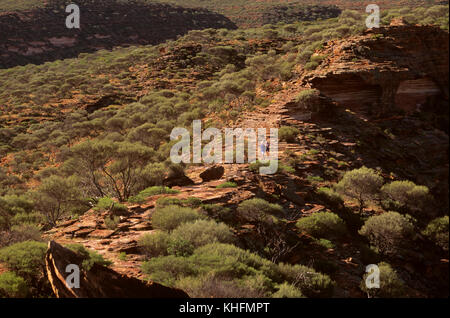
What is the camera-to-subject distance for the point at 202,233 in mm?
8297

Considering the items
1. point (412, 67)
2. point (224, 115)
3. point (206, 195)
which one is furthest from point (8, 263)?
point (412, 67)

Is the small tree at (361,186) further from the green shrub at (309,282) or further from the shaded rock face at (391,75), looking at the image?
the shaded rock face at (391,75)

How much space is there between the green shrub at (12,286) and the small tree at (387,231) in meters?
10.4

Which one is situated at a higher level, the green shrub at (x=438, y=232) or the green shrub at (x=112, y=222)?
the green shrub at (x=112, y=222)

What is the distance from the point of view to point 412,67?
21.4 m

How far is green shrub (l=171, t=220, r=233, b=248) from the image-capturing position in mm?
8116

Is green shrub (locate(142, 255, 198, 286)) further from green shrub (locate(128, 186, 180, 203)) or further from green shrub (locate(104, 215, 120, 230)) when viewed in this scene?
green shrub (locate(128, 186, 180, 203))

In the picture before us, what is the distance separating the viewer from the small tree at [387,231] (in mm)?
10617

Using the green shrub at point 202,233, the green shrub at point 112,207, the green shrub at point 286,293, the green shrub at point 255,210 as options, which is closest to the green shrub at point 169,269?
the green shrub at point 202,233

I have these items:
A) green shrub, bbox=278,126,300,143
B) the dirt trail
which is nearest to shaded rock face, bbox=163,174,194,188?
the dirt trail

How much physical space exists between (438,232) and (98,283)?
40.7 feet

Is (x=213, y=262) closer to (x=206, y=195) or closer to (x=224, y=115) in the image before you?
(x=206, y=195)

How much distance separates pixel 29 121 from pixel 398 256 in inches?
1631

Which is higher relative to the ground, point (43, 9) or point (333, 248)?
point (43, 9)
